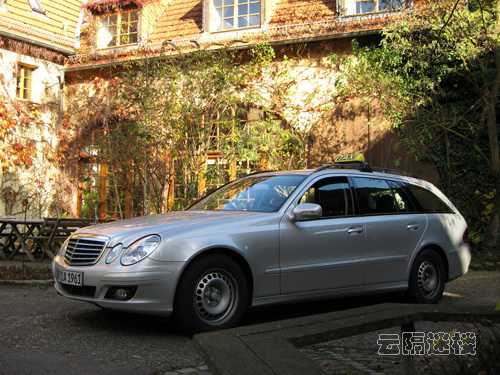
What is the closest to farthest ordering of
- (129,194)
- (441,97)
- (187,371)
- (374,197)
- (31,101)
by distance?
(187,371) → (374,197) → (441,97) → (129,194) → (31,101)

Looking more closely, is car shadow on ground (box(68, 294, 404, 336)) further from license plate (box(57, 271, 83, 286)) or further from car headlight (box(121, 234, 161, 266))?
car headlight (box(121, 234, 161, 266))

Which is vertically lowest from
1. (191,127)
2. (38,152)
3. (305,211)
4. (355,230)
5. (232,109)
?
(355,230)

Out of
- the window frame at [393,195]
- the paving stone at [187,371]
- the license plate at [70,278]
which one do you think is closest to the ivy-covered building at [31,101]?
the license plate at [70,278]

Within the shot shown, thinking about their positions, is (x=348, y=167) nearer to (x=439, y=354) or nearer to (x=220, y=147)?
(x=439, y=354)

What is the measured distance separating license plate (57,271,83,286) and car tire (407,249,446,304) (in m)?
3.78

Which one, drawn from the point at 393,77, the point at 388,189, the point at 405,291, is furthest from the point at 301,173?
the point at 393,77

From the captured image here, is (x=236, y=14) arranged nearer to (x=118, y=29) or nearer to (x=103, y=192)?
(x=118, y=29)

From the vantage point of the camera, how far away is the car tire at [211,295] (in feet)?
18.5

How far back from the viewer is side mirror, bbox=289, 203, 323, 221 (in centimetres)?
631

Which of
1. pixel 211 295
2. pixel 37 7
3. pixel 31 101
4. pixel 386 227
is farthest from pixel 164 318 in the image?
pixel 37 7

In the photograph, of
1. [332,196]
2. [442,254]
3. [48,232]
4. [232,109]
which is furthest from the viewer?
[232,109]

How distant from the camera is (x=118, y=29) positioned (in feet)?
62.2

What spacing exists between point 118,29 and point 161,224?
14255 mm

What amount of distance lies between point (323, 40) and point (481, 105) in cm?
400
